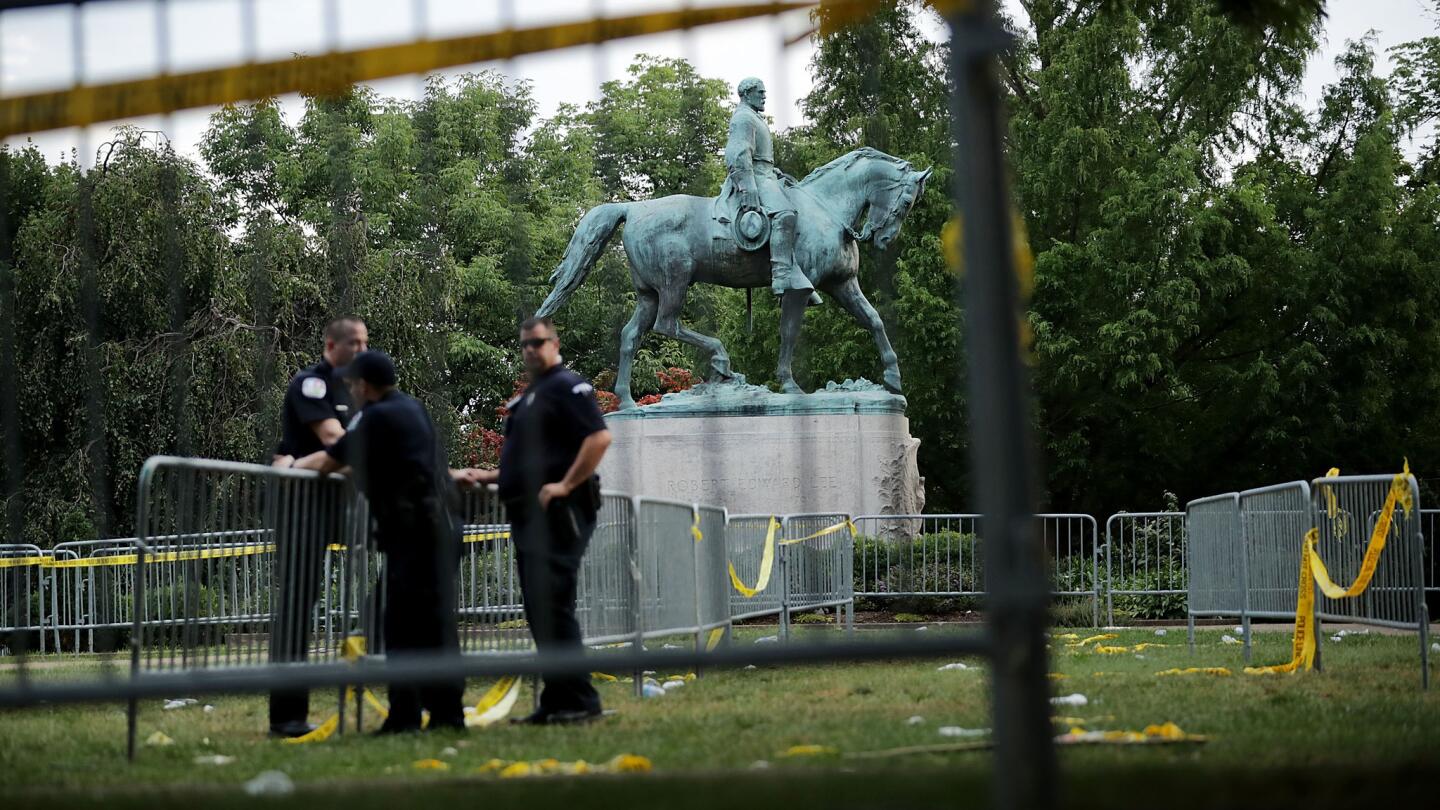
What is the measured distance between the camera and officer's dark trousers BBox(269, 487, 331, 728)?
300 inches

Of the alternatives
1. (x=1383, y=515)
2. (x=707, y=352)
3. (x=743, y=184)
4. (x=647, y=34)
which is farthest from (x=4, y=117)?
(x=707, y=352)

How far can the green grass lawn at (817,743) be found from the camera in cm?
397

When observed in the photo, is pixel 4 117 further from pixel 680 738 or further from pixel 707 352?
pixel 707 352

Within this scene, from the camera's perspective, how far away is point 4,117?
5.01 meters

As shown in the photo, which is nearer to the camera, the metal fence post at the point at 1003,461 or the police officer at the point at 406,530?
the metal fence post at the point at 1003,461

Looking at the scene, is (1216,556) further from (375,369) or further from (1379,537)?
(375,369)

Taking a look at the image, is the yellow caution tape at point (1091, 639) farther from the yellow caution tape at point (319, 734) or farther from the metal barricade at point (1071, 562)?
the yellow caution tape at point (319, 734)

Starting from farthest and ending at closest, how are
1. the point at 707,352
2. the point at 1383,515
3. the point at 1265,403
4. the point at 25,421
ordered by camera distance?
the point at 1265,403 → the point at 25,421 → the point at 707,352 → the point at 1383,515

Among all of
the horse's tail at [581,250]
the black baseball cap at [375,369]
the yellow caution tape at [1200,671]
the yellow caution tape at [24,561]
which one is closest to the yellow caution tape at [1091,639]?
the yellow caution tape at [1200,671]

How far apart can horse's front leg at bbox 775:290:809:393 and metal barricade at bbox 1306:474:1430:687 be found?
9378mm

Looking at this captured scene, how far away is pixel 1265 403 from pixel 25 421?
19.9 meters

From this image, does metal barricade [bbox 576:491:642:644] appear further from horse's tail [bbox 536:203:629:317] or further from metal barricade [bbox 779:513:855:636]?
horse's tail [bbox 536:203:629:317]

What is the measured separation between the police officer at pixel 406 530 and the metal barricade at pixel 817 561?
7.08m

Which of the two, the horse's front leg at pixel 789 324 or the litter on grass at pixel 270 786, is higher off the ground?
the horse's front leg at pixel 789 324
